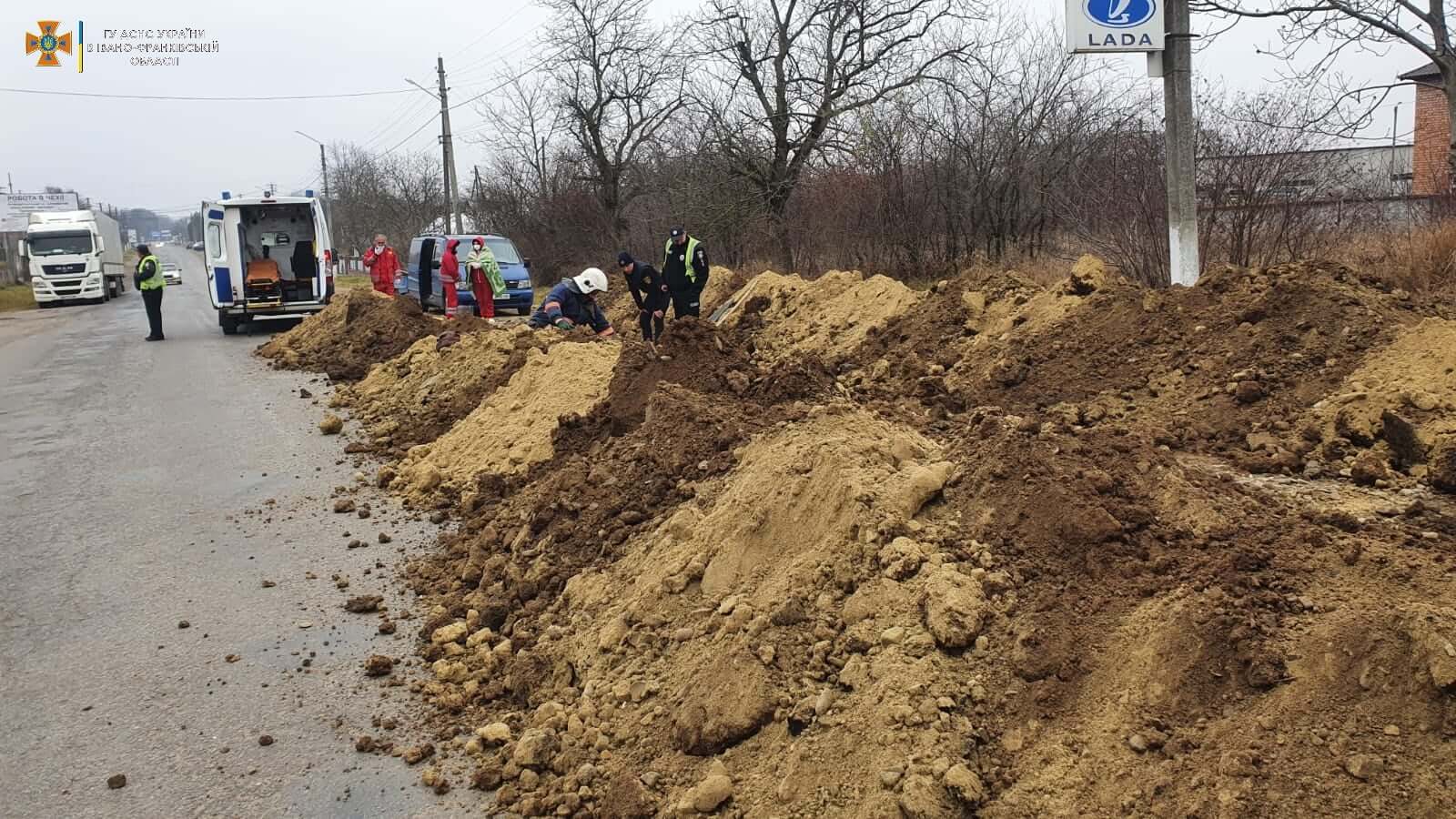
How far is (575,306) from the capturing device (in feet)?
37.7

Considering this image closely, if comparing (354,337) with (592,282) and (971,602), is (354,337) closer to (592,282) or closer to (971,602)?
(592,282)

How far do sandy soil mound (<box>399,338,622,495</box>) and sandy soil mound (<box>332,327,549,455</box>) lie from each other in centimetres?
54

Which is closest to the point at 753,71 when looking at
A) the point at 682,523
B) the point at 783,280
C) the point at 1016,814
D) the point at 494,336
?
the point at 783,280

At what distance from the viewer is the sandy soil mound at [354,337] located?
1480 centimetres

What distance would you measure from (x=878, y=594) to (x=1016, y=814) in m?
1.12

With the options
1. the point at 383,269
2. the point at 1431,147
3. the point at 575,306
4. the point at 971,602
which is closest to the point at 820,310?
the point at 575,306

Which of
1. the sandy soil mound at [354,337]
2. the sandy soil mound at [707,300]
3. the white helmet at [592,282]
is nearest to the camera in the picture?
the white helmet at [592,282]

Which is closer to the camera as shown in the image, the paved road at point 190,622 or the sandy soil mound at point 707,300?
the paved road at point 190,622

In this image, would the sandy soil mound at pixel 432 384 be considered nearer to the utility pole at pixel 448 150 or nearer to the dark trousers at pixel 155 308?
the dark trousers at pixel 155 308

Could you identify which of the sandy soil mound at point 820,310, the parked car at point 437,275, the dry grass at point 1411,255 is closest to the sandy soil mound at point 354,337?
the sandy soil mound at point 820,310

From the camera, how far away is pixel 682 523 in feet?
17.2

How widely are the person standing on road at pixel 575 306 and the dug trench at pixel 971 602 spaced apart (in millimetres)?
3428

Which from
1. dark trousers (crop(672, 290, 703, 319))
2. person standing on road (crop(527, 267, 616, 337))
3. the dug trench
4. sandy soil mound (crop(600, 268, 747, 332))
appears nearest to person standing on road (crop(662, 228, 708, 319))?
dark trousers (crop(672, 290, 703, 319))

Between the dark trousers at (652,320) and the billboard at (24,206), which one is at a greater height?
the billboard at (24,206)
